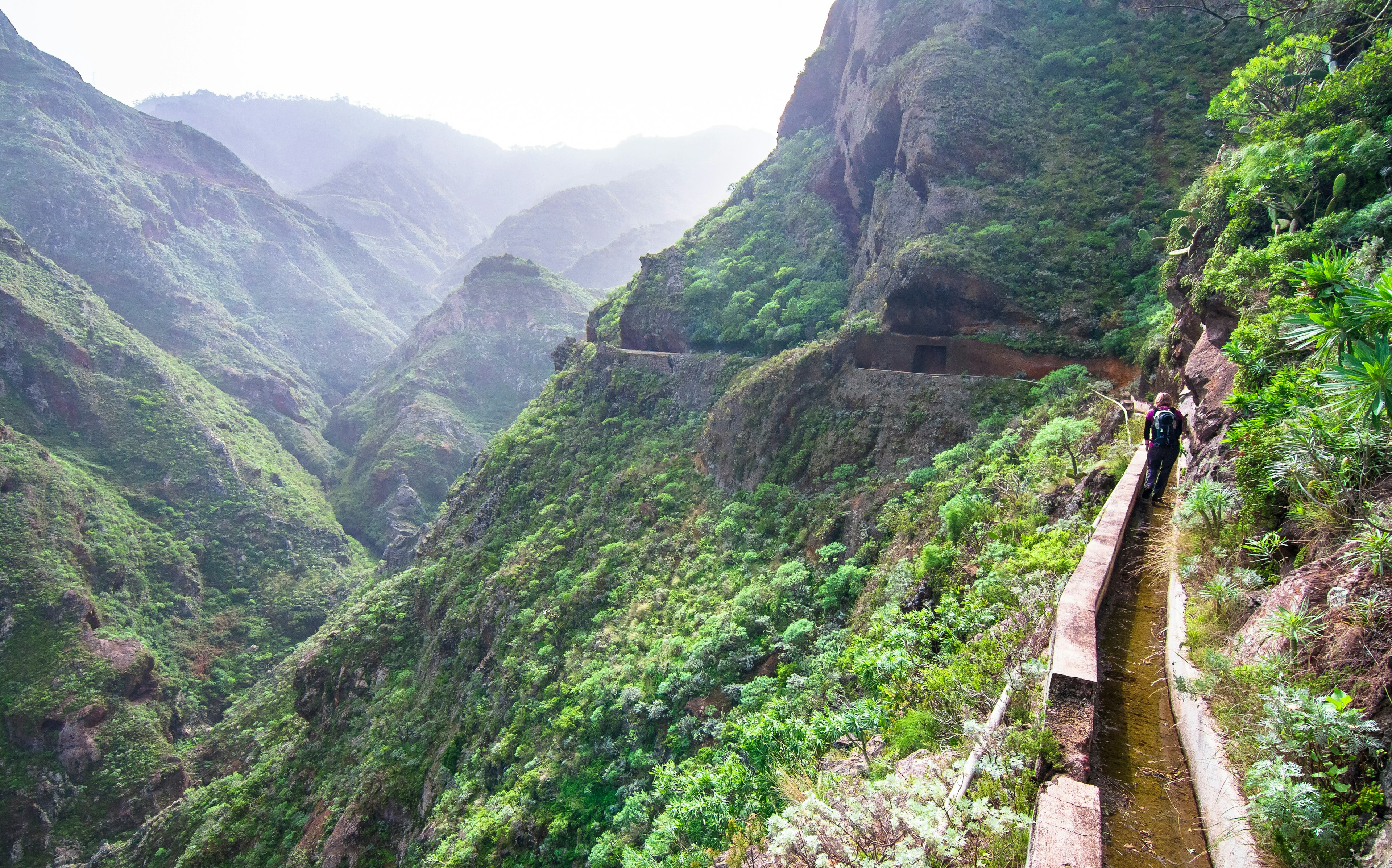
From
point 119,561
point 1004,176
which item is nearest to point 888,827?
point 1004,176

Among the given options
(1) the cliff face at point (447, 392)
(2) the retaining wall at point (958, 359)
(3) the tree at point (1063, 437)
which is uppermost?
(2) the retaining wall at point (958, 359)

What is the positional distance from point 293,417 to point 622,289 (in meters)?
57.1

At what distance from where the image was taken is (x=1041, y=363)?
15508 mm

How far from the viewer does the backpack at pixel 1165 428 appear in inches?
239

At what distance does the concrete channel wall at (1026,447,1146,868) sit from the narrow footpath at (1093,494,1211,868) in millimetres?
130

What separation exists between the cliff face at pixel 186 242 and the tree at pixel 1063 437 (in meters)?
78.4

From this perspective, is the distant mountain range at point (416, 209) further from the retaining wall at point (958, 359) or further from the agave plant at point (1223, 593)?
the agave plant at point (1223, 593)

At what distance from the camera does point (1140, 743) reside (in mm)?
3609

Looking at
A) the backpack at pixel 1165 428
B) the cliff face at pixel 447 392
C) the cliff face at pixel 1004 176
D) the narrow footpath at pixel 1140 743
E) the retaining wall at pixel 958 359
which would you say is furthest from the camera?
the cliff face at pixel 447 392

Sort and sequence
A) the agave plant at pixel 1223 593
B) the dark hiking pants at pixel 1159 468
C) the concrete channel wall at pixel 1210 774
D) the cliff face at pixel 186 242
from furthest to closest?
the cliff face at pixel 186 242
the dark hiking pants at pixel 1159 468
the agave plant at pixel 1223 593
the concrete channel wall at pixel 1210 774

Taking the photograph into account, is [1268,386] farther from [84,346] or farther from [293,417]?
[293,417]

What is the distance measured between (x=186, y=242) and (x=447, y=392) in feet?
159

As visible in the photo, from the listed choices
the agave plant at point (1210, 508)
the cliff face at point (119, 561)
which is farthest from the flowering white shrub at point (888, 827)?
the cliff face at point (119, 561)

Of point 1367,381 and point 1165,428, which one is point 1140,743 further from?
point 1165,428
